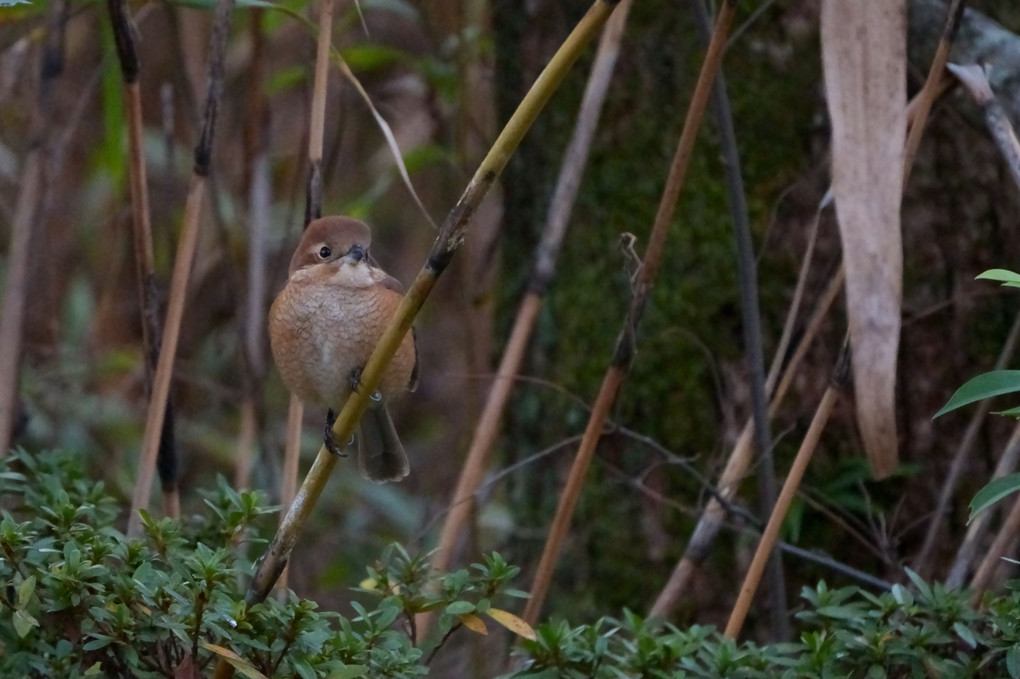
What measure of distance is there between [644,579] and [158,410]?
64.2 inches

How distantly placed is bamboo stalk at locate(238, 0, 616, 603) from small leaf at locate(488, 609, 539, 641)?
0.31m

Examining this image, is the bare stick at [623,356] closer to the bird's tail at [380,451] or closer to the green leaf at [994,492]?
the bird's tail at [380,451]

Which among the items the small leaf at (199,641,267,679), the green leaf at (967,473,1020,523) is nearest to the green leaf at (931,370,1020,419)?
the green leaf at (967,473,1020,523)

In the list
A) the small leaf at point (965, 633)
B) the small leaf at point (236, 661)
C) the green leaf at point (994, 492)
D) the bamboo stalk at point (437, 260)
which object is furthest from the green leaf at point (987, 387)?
the small leaf at point (236, 661)

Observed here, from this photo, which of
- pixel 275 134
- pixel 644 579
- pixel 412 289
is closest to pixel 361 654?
pixel 412 289

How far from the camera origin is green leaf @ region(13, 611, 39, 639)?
→ 1445 mm

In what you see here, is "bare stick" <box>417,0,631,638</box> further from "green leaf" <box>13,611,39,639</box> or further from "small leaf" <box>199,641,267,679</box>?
"green leaf" <box>13,611,39,639</box>

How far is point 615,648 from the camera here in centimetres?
210

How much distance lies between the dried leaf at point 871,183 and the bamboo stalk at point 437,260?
0.32m

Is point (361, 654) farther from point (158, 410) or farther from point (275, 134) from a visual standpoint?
point (275, 134)

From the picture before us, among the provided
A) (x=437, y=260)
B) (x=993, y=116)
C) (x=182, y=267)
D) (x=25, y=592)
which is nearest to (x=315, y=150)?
(x=182, y=267)

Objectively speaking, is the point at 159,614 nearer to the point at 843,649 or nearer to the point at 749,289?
the point at 843,649

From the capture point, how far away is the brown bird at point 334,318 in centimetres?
247

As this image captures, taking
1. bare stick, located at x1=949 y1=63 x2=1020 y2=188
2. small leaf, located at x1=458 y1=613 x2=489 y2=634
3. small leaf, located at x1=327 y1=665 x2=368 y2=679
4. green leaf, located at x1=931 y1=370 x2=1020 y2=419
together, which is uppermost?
bare stick, located at x1=949 y1=63 x2=1020 y2=188
